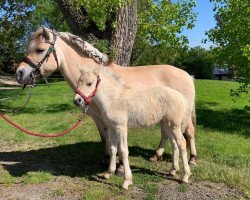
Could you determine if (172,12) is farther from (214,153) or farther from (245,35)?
(214,153)

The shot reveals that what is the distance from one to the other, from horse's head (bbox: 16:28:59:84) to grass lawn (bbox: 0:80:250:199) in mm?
1787

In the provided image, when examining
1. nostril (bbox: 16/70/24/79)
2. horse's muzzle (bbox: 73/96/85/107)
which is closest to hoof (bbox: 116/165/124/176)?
horse's muzzle (bbox: 73/96/85/107)

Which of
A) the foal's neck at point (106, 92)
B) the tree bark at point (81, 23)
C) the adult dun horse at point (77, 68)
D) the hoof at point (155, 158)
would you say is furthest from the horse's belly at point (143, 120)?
the tree bark at point (81, 23)

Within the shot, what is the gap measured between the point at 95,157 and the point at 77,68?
89.3 inches

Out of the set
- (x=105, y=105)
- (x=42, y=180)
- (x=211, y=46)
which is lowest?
(x=42, y=180)

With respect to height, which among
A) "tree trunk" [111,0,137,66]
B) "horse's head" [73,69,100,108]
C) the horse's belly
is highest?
"tree trunk" [111,0,137,66]

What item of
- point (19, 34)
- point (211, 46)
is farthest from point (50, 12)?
point (211, 46)

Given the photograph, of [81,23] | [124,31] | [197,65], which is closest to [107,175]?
[124,31]

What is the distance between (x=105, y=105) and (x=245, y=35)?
21.9ft

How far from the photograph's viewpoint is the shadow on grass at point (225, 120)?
1077 cm

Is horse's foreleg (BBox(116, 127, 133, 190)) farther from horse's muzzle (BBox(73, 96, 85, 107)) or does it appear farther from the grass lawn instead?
horse's muzzle (BBox(73, 96, 85, 107))

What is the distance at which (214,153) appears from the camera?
7.93 metres

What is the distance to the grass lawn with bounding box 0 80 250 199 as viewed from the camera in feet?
19.1

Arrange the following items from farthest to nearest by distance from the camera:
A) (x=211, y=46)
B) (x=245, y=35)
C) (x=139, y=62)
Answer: (x=139, y=62) < (x=211, y=46) < (x=245, y=35)
